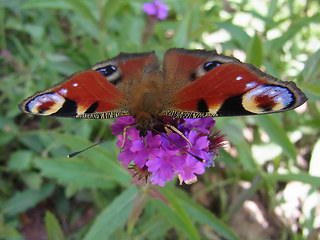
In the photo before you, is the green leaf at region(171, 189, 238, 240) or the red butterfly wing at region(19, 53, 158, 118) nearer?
the red butterfly wing at region(19, 53, 158, 118)

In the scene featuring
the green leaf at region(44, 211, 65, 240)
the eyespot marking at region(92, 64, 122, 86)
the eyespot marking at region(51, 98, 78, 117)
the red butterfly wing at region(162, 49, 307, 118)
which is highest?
the red butterfly wing at region(162, 49, 307, 118)

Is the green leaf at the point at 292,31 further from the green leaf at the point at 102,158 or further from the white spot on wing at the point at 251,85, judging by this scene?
the green leaf at the point at 102,158

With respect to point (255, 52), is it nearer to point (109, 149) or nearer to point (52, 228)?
point (109, 149)

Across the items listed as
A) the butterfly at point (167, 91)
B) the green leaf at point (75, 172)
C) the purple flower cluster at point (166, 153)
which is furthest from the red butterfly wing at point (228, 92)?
the green leaf at point (75, 172)

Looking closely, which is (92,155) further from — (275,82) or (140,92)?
(275,82)

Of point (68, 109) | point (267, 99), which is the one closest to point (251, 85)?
point (267, 99)

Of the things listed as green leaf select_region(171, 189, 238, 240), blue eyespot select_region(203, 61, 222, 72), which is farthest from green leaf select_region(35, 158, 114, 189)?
blue eyespot select_region(203, 61, 222, 72)

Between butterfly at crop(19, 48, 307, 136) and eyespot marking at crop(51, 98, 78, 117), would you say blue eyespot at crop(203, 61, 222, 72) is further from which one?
eyespot marking at crop(51, 98, 78, 117)
